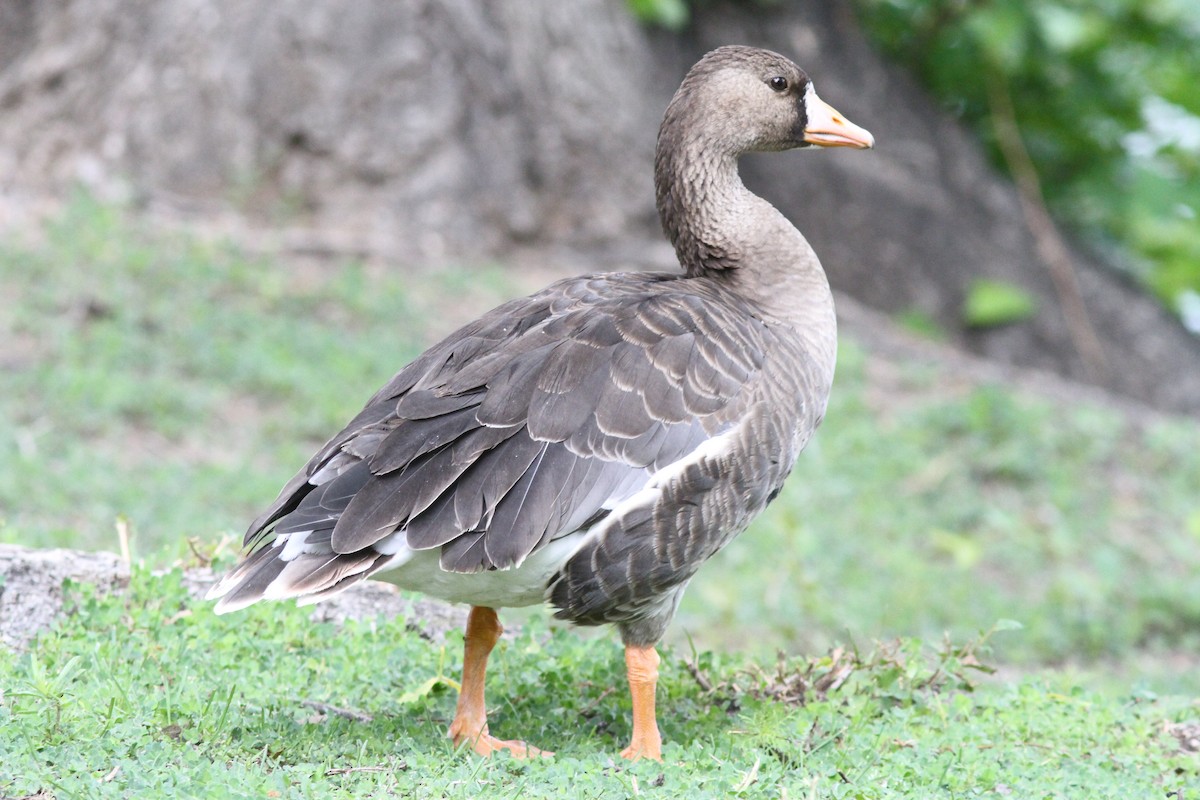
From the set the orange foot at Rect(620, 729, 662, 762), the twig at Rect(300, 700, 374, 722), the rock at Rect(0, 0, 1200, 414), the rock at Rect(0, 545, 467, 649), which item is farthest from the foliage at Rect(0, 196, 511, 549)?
the orange foot at Rect(620, 729, 662, 762)

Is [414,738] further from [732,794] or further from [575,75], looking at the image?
[575,75]

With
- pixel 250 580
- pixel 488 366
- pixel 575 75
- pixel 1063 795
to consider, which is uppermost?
pixel 575 75

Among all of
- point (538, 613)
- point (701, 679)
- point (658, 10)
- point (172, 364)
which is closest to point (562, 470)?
point (701, 679)

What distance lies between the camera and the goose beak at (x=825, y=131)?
4.98 metres

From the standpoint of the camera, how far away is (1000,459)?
8422 mm

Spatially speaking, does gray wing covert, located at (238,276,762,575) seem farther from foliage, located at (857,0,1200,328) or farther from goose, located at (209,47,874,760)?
foliage, located at (857,0,1200,328)

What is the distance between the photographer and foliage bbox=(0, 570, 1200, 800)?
3408 mm

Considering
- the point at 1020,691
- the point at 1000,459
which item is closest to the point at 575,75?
the point at 1000,459

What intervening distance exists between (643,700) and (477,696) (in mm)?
494

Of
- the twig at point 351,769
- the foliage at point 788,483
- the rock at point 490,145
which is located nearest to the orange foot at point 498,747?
the twig at point 351,769

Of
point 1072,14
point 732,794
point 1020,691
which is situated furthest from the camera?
point 1072,14

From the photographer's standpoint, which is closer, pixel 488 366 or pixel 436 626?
pixel 488 366

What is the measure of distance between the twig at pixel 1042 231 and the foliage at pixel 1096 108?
1.2 inches

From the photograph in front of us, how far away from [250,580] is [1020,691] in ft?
8.19
